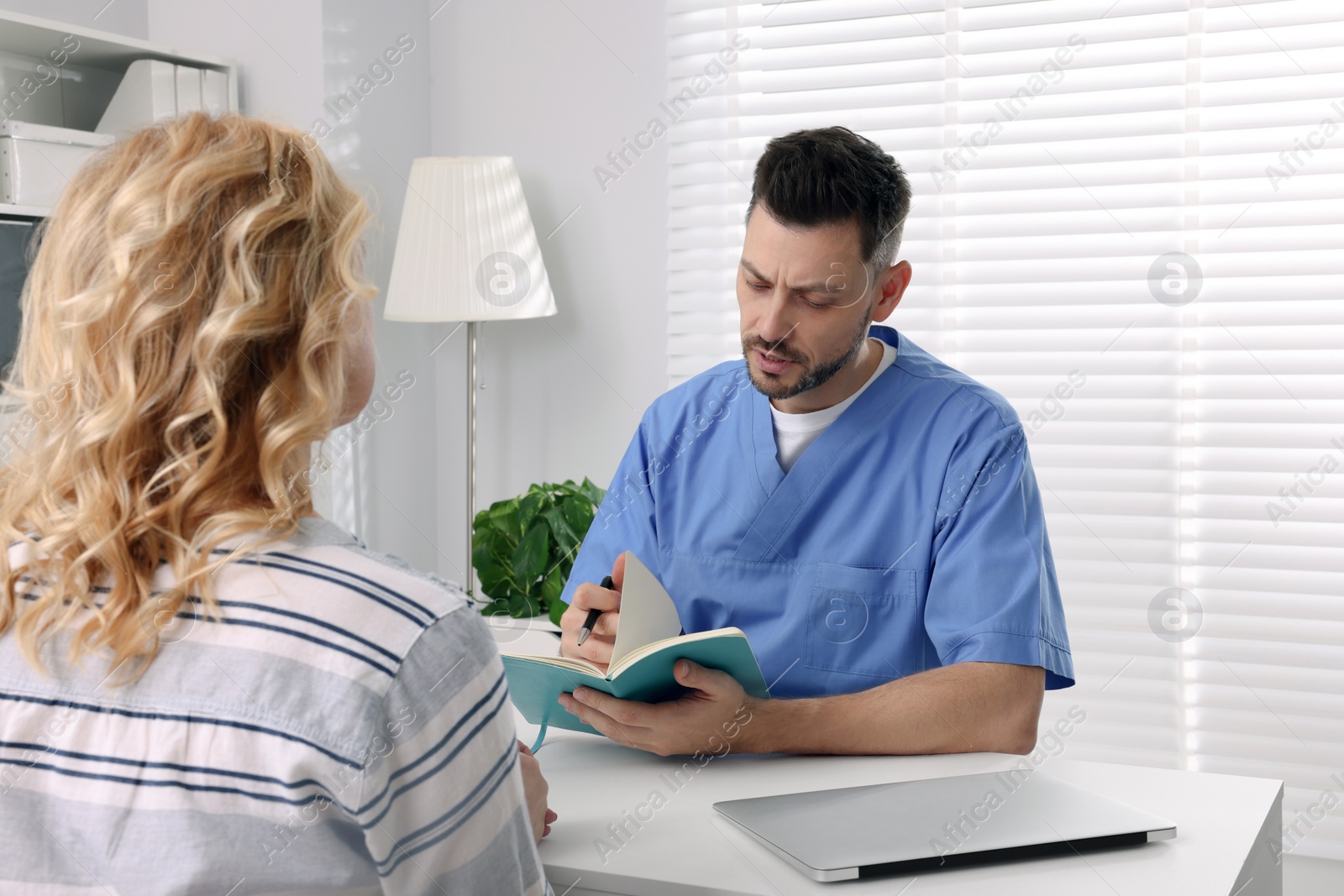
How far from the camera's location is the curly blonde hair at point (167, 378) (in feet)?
2.13

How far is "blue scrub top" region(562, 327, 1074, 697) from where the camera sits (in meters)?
1.32

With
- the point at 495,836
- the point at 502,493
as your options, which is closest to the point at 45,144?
the point at 502,493

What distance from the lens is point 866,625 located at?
4.63 ft

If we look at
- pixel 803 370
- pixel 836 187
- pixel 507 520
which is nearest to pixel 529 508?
pixel 507 520

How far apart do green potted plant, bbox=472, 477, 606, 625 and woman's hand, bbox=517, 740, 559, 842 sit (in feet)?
4.16

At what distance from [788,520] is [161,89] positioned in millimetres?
1588

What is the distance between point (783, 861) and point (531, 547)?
1.40 m

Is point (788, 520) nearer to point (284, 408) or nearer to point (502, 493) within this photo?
point (284, 408)

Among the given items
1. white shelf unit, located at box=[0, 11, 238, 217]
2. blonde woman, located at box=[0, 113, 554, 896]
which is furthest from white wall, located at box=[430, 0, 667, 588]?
blonde woman, located at box=[0, 113, 554, 896]

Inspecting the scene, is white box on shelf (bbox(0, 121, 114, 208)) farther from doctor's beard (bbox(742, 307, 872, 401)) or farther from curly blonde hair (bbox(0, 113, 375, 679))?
curly blonde hair (bbox(0, 113, 375, 679))

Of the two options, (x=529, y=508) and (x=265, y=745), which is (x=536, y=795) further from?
(x=529, y=508)

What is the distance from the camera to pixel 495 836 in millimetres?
700

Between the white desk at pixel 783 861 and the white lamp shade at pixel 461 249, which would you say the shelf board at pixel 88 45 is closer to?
the white lamp shade at pixel 461 249

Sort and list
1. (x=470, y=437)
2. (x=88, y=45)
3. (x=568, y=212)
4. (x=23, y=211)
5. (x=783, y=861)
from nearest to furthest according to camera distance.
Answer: (x=783, y=861) → (x=23, y=211) → (x=88, y=45) → (x=470, y=437) → (x=568, y=212)
